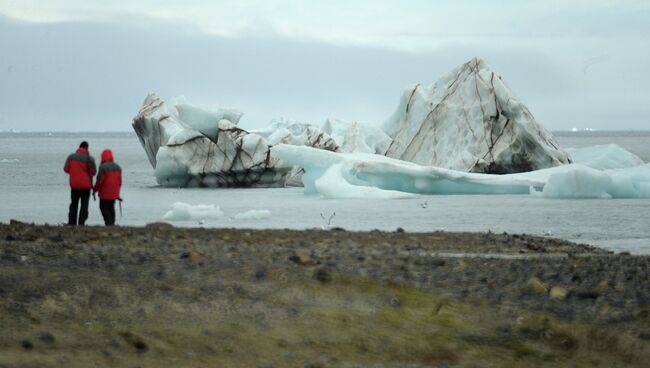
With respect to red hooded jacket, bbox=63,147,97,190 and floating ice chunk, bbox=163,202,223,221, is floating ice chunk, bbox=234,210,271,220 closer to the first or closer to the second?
floating ice chunk, bbox=163,202,223,221

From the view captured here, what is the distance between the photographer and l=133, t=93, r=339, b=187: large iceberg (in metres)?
21.9

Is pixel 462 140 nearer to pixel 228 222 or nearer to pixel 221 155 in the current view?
pixel 221 155

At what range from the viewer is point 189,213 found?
1404 cm

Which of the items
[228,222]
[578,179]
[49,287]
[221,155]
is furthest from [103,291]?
[221,155]

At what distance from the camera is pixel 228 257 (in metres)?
6.53

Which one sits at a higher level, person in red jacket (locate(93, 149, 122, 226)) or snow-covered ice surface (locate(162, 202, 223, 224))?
person in red jacket (locate(93, 149, 122, 226))

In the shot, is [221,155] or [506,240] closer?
[506,240]

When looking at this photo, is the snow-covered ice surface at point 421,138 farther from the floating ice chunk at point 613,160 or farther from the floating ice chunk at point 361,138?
the floating ice chunk at point 361,138

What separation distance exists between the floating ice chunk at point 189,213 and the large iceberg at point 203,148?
7313mm

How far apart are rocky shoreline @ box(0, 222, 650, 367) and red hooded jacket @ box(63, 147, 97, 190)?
286 cm

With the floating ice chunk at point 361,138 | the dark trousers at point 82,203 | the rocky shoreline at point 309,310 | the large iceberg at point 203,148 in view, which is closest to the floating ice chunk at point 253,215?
the dark trousers at point 82,203

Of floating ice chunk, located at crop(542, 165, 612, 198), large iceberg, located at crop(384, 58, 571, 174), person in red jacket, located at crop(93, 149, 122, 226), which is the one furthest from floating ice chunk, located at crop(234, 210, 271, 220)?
large iceberg, located at crop(384, 58, 571, 174)

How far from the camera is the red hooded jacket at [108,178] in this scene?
9.91 meters

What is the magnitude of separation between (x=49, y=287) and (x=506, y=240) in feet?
19.2
